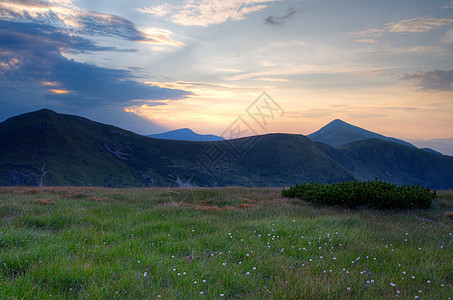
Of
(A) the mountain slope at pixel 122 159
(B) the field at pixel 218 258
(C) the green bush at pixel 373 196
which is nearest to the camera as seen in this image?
(B) the field at pixel 218 258

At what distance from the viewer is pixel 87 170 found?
348 feet

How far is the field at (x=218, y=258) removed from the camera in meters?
3.93

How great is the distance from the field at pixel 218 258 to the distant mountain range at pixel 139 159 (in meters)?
97.3

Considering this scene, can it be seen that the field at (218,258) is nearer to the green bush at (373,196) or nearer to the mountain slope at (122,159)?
the green bush at (373,196)

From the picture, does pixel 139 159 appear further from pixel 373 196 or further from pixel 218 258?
pixel 218 258

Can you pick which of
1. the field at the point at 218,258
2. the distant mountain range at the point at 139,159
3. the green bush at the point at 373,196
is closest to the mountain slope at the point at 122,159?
the distant mountain range at the point at 139,159

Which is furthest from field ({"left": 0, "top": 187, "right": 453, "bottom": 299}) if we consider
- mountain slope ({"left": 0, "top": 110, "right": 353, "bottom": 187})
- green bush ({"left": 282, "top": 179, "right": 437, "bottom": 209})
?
mountain slope ({"left": 0, "top": 110, "right": 353, "bottom": 187})

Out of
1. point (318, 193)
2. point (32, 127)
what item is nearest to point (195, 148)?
point (32, 127)

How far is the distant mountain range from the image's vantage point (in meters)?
100

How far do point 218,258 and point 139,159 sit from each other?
133m

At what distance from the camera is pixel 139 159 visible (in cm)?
13138

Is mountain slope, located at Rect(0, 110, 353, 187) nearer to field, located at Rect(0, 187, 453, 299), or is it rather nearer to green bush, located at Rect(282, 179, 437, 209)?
field, located at Rect(0, 187, 453, 299)

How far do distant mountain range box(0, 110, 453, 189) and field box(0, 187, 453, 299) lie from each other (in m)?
97.3

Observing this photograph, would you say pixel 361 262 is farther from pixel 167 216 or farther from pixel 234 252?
pixel 167 216
